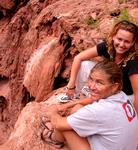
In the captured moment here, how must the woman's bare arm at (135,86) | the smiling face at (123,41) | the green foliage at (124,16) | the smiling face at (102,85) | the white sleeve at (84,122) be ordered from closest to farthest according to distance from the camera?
the white sleeve at (84,122), the smiling face at (102,85), the woman's bare arm at (135,86), the smiling face at (123,41), the green foliage at (124,16)

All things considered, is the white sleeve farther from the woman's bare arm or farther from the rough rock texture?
the rough rock texture

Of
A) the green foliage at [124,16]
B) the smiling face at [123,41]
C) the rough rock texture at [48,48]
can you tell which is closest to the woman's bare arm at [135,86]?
the smiling face at [123,41]

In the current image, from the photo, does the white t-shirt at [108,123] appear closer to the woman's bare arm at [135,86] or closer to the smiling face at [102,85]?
the smiling face at [102,85]

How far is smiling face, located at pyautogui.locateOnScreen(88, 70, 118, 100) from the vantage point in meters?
2.86

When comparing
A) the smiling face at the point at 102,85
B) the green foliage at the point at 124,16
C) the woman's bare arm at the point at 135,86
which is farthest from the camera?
the green foliage at the point at 124,16

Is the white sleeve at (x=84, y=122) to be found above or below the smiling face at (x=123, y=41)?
below

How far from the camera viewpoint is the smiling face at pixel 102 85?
9.39 feet

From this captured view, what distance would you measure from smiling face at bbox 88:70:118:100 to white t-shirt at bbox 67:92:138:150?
0.06m

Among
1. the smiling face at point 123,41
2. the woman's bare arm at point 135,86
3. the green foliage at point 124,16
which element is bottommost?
the woman's bare arm at point 135,86

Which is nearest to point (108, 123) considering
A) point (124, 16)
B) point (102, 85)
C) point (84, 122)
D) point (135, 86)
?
point (84, 122)

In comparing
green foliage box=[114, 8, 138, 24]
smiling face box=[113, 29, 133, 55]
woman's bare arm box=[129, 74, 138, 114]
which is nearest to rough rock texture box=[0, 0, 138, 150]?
green foliage box=[114, 8, 138, 24]

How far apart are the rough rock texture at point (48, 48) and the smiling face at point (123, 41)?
111 cm

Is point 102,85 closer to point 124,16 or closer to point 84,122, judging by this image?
point 84,122

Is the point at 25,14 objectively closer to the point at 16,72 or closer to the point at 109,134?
the point at 16,72
